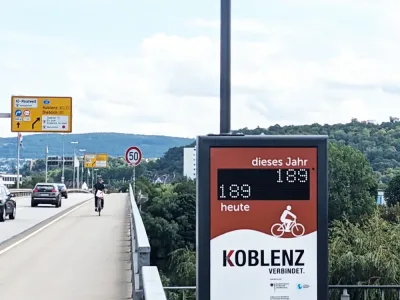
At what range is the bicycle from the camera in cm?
776

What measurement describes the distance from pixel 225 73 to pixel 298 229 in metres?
2.01

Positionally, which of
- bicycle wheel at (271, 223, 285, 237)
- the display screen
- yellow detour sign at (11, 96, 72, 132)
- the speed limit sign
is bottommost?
bicycle wheel at (271, 223, 285, 237)

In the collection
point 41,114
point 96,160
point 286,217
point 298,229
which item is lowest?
point 298,229

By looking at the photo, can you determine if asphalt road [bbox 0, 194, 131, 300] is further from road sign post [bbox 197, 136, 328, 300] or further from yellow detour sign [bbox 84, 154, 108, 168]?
yellow detour sign [bbox 84, 154, 108, 168]

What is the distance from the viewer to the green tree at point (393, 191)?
106 metres

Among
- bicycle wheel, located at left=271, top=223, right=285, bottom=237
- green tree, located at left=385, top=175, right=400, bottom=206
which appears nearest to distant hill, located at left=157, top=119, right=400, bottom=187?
green tree, located at left=385, top=175, right=400, bottom=206

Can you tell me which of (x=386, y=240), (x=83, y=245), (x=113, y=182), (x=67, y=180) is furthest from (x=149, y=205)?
(x=67, y=180)

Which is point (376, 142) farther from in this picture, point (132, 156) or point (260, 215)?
point (260, 215)

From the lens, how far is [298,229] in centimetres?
785

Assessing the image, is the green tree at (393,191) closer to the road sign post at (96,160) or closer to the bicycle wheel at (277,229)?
the road sign post at (96,160)

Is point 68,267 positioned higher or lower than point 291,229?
lower

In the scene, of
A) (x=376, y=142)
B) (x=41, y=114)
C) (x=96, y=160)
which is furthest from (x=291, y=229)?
(x=96, y=160)

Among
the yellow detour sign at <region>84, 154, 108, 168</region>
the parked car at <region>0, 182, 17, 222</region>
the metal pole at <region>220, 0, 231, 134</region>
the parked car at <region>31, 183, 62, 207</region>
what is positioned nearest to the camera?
the metal pole at <region>220, 0, 231, 134</region>

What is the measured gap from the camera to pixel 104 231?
2833cm
